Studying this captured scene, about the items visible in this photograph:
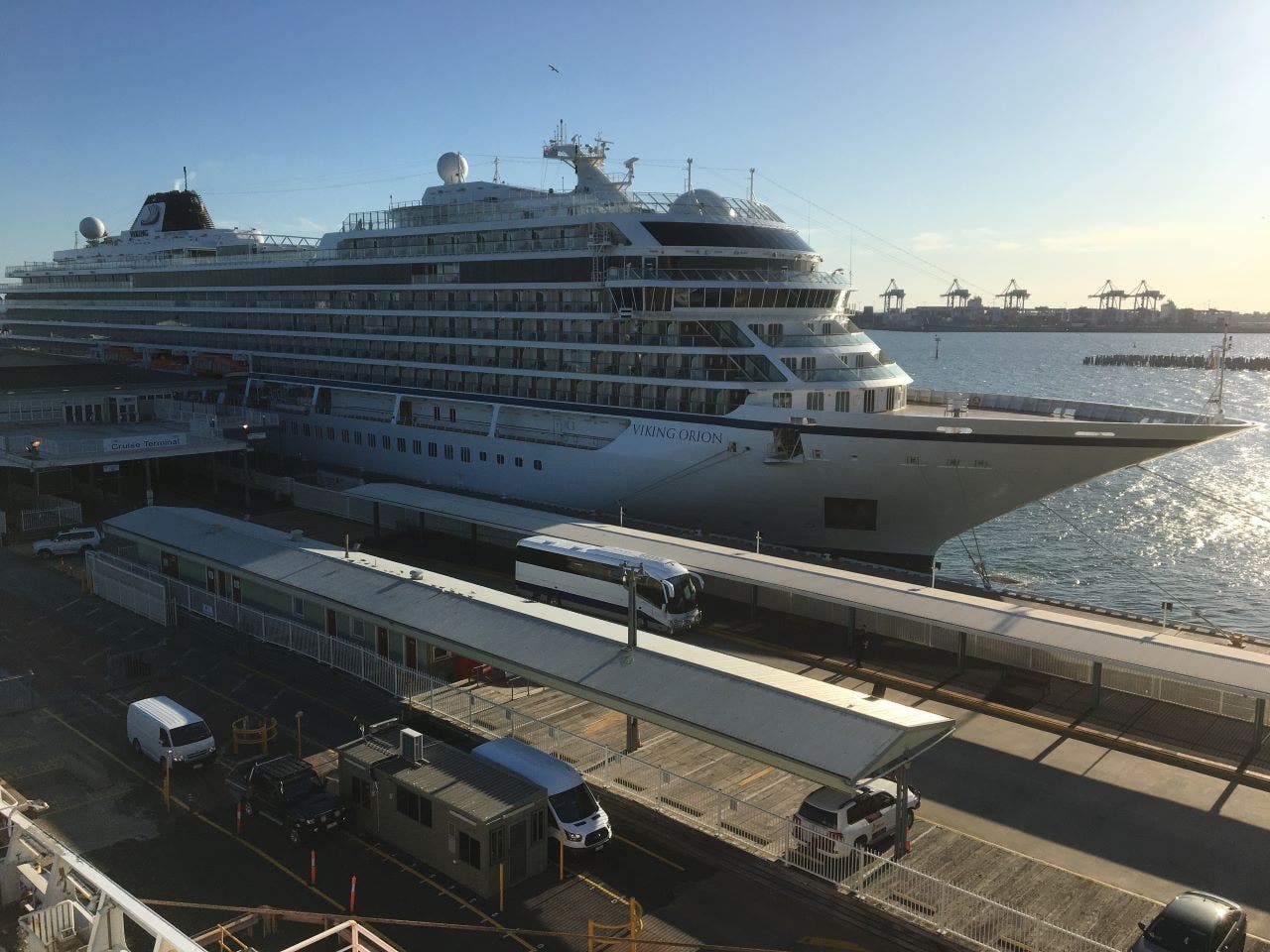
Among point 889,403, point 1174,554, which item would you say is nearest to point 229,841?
point 889,403

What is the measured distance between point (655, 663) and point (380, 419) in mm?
33241

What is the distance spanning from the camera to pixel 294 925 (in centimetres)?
1479

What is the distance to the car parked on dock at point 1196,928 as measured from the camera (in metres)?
12.8

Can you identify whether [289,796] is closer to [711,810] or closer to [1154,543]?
[711,810]

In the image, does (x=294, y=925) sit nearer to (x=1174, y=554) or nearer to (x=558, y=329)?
(x=558, y=329)

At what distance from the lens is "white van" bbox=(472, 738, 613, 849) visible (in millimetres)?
16250

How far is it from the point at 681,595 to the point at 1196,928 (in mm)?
15225

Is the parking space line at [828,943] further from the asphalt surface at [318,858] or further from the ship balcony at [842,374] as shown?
the ship balcony at [842,374]

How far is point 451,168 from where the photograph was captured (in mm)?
53031

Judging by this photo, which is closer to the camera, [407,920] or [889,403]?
[407,920]

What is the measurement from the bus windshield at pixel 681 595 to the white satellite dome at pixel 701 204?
57.7 ft

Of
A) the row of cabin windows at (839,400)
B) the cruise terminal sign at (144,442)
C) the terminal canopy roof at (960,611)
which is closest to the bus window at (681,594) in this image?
the terminal canopy roof at (960,611)

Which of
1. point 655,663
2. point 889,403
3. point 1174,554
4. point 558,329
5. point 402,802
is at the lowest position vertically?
point 1174,554

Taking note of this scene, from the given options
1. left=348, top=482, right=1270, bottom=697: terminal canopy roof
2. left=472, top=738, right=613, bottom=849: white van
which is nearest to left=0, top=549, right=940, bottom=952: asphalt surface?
left=472, top=738, right=613, bottom=849: white van
